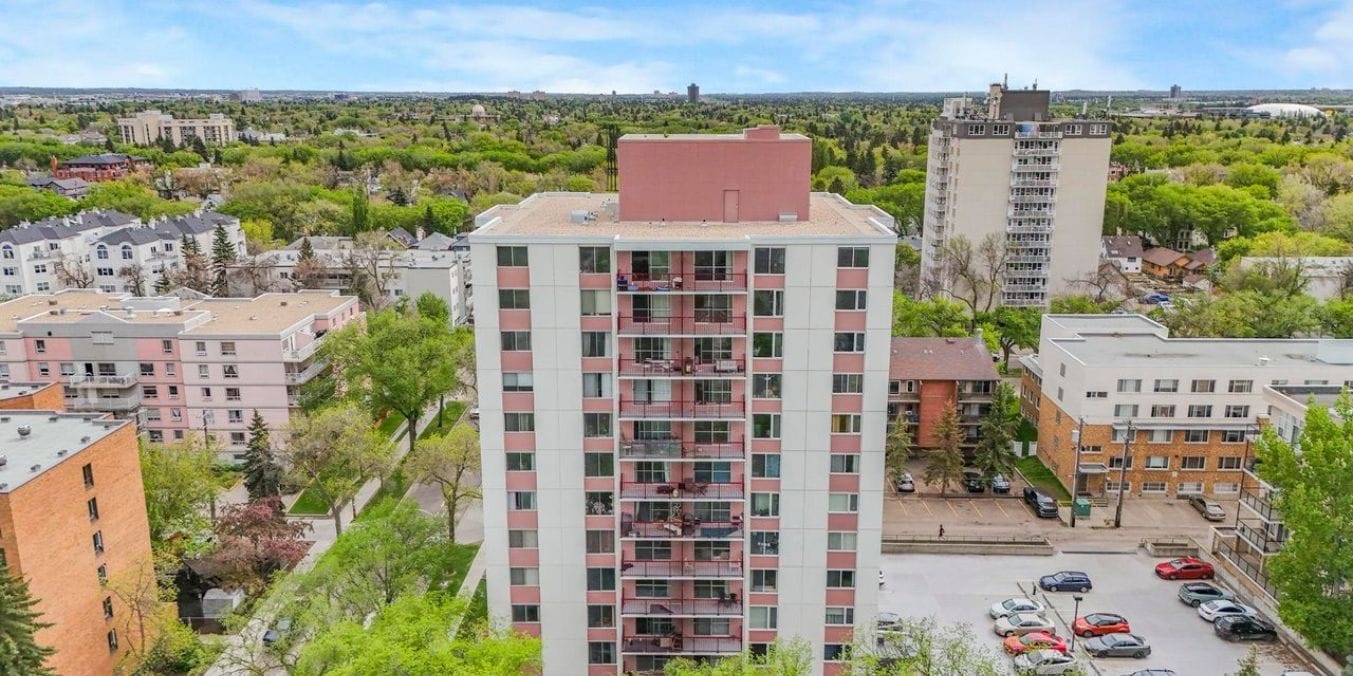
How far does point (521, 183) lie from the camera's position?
158 meters

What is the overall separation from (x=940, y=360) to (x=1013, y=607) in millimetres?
21805

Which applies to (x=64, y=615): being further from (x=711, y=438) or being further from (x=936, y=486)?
(x=936, y=486)

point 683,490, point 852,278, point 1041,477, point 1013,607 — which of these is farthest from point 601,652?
point 1041,477

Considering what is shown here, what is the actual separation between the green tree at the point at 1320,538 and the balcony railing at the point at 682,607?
22975 millimetres

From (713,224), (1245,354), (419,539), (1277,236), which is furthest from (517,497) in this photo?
(1277,236)

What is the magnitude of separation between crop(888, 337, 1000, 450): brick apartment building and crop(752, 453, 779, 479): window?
28.0 meters

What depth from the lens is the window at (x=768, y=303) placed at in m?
30.5

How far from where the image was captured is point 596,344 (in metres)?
30.8

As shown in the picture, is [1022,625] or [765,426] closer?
[765,426]

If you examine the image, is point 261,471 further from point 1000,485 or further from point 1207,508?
point 1207,508

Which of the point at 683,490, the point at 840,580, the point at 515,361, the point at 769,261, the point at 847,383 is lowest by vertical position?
the point at 840,580

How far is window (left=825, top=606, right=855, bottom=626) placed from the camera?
33156 millimetres

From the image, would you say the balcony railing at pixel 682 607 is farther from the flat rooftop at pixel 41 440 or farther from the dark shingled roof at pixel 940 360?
the dark shingled roof at pixel 940 360

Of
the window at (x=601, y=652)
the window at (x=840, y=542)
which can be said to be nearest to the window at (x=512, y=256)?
the window at (x=601, y=652)
